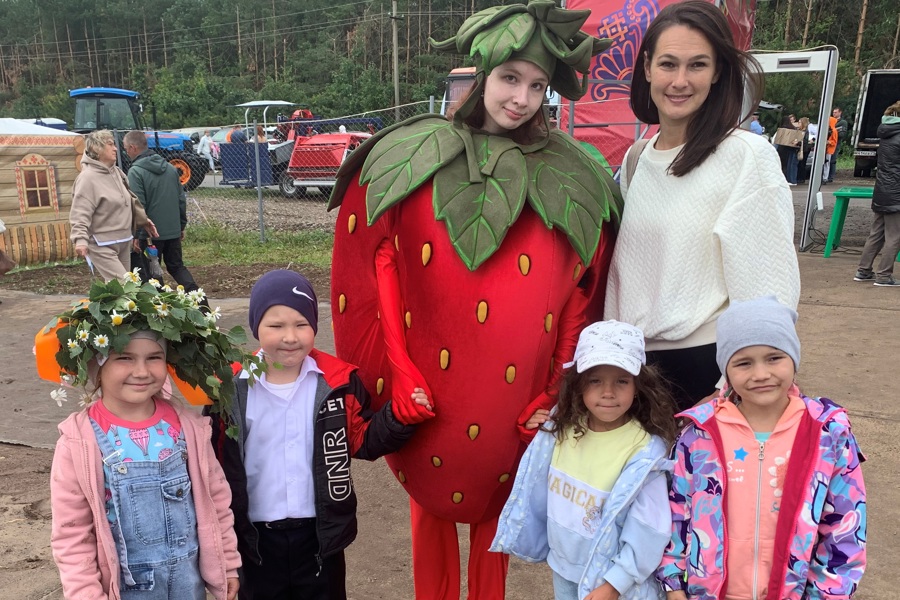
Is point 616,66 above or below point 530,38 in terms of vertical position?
above

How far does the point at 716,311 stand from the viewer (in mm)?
1905

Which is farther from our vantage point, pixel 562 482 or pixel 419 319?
pixel 419 319

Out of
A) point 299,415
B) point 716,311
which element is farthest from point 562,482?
point 299,415

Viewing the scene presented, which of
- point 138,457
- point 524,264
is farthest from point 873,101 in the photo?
point 138,457

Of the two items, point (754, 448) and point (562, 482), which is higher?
point (754, 448)

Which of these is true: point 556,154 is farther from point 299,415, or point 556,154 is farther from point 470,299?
point 299,415

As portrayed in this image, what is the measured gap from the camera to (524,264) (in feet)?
6.37

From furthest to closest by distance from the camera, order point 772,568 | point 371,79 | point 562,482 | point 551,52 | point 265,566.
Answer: point 371,79, point 265,566, point 551,52, point 562,482, point 772,568

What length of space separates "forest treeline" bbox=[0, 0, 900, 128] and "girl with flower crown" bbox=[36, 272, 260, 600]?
22.7 meters

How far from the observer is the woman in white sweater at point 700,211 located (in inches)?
72.4

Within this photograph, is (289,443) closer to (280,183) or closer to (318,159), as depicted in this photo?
(318,159)

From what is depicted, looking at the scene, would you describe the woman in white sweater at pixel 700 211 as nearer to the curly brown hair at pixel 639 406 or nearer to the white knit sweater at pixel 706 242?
the white knit sweater at pixel 706 242

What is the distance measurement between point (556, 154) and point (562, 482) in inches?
34.1

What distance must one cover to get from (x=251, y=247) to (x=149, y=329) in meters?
8.81
